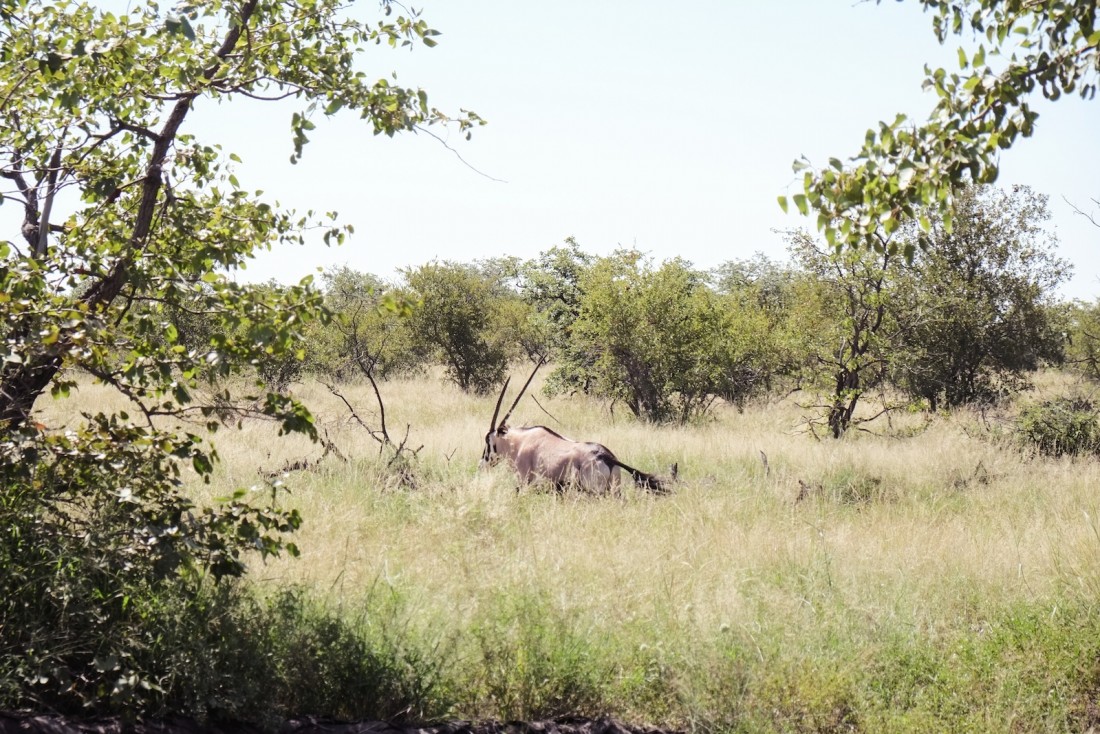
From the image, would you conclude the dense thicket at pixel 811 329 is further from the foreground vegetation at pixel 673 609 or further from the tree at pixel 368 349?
the foreground vegetation at pixel 673 609

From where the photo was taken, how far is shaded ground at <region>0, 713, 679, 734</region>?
3.04 meters

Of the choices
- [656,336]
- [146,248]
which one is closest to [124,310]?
[146,248]

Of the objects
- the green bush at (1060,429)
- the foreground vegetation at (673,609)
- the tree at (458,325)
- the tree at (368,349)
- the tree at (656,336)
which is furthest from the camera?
the tree at (368,349)

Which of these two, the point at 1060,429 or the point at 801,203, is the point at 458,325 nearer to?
the point at 1060,429

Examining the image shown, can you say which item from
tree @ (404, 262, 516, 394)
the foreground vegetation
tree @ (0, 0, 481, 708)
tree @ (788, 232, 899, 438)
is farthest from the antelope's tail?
tree @ (404, 262, 516, 394)

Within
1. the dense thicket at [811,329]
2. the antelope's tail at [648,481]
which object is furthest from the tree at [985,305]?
the antelope's tail at [648,481]

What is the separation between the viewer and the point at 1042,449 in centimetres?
1146

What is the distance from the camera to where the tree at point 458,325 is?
2231 centimetres

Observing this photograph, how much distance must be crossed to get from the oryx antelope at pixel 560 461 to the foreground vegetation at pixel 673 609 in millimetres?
258

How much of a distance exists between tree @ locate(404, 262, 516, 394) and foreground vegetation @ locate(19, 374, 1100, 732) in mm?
13970

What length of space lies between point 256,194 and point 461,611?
9.05 feet

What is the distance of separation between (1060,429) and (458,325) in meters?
14.5

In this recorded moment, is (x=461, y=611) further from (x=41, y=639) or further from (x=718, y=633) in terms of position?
(x=41, y=639)

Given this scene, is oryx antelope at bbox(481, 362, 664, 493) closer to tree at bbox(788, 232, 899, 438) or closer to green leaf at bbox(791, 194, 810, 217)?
green leaf at bbox(791, 194, 810, 217)
